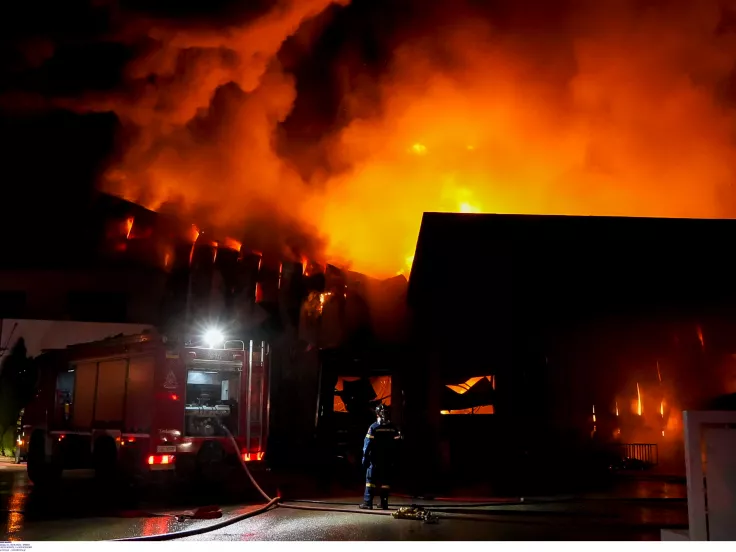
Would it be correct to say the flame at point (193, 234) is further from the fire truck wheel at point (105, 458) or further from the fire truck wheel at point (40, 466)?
the fire truck wheel at point (105, 458)

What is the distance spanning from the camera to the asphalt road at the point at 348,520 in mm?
6922

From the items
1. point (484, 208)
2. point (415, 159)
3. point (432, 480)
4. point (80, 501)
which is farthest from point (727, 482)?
point (415, 159)

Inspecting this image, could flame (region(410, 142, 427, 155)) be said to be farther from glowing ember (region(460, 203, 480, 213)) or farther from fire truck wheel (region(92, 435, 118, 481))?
fire truck wheel (region(92, 435, 118, 481))

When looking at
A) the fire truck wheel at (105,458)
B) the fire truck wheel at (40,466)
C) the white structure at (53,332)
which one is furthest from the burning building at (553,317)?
the fire truck wheel at (40,466)

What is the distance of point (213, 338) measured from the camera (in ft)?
34.7

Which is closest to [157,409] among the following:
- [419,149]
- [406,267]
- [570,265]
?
[570,265]

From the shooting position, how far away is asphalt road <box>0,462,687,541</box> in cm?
692

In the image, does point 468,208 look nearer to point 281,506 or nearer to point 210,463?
point 210,463

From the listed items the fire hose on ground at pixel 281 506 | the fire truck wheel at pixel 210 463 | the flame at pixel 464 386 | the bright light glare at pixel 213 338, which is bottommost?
the fire hose on ground at pixel 281 506

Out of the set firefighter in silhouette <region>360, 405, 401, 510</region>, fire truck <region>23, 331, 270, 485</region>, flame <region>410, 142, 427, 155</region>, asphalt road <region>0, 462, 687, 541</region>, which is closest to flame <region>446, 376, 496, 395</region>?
asphalt road <region>0, 462, 687, 541</region>

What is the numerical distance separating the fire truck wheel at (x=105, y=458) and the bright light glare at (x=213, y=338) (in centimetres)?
222

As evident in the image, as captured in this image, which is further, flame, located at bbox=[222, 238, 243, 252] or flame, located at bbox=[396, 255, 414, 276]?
flame, located at bbox=[396, 255, 414, 276]

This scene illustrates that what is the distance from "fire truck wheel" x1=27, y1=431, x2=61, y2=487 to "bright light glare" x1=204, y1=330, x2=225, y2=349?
4.01 m

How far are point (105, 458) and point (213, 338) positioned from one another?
2.66 metres
